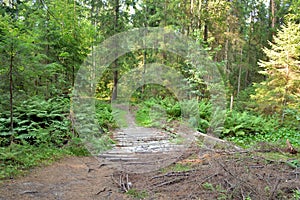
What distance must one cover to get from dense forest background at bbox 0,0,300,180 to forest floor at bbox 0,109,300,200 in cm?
67

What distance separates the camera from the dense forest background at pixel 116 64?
5.37 meters

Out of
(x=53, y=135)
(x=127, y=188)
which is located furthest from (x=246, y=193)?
(x=53, y=135)

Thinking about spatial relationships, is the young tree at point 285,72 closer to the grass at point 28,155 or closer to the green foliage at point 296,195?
the green foliage at point 296,195

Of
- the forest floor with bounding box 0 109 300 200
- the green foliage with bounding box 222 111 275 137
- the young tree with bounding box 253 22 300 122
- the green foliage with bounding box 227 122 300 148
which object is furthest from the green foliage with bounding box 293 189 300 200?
the young tree with bounding box 253 22 300 122

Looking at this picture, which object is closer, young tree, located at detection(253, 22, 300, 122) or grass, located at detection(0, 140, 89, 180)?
grass, located at detection(0, 140, 89, 180)

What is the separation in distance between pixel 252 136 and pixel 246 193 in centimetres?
527

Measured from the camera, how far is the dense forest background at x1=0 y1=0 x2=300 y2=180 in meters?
5.37

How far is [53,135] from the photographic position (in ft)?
19.3

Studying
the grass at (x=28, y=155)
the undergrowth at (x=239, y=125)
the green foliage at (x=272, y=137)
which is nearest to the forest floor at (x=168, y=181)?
the grass at (x=28, y=155)

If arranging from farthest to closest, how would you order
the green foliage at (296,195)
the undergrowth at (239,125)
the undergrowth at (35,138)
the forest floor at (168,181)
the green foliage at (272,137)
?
the undergrowth at (239,125) < the green foliage at (272,137) < the undergrowth at (35,138) < the forest floor at (168,181) < the green foliage at (296,195)

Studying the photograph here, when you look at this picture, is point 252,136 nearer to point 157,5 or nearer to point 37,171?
point 37,171

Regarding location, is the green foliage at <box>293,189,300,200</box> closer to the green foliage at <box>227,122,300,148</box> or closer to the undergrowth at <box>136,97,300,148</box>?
the undergrowth at <box>136,97,300,148</box>

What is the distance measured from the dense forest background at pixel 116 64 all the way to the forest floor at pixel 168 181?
672mm

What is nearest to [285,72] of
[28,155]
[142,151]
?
[142,151]
